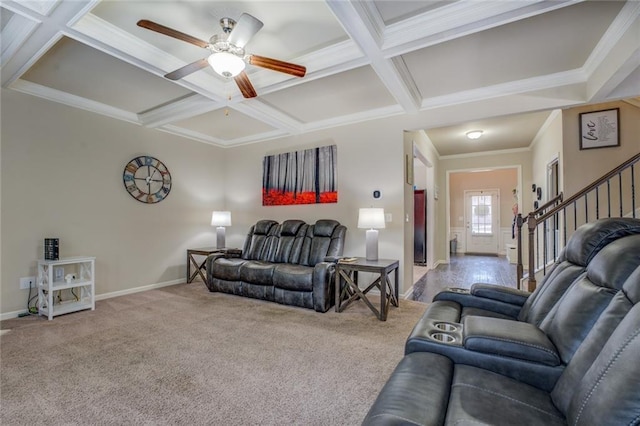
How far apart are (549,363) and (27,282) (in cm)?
485

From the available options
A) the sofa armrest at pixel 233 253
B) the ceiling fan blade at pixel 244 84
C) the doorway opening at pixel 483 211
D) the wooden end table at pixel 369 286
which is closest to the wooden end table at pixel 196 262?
the sofa armrest at pixel 233 253

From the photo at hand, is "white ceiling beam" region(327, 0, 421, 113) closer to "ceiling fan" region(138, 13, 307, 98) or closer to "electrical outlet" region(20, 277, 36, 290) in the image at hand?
"ceiling fan" region(138, 13, 307, 98)

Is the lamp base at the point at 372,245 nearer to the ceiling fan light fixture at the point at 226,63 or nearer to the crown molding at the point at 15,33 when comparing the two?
the ceiling fan light fixture at the point at 226,63

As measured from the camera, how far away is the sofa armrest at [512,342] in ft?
4.07

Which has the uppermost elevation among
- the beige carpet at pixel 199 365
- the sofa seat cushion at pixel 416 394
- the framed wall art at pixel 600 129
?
the framed wall art at pixel 600 129

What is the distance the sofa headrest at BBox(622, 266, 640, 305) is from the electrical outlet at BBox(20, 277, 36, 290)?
5.10 metres

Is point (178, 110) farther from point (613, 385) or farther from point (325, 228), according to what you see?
point (613, 385)

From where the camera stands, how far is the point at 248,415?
66.7 inches

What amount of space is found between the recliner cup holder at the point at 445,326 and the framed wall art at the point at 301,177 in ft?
10.1

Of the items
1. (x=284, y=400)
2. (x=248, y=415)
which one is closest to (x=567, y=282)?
(x=284, y=400)

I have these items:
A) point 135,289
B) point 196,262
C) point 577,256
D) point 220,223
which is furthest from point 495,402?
point 196,262

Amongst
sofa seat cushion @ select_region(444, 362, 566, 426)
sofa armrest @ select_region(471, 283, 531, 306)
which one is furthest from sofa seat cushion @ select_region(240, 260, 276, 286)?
sofa seat cushion @ select_region(444, 362, 566, 426)

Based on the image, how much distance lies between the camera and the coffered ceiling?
7.23 feet

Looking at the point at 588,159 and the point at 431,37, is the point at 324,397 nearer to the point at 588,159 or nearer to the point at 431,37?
the point at 431,37
